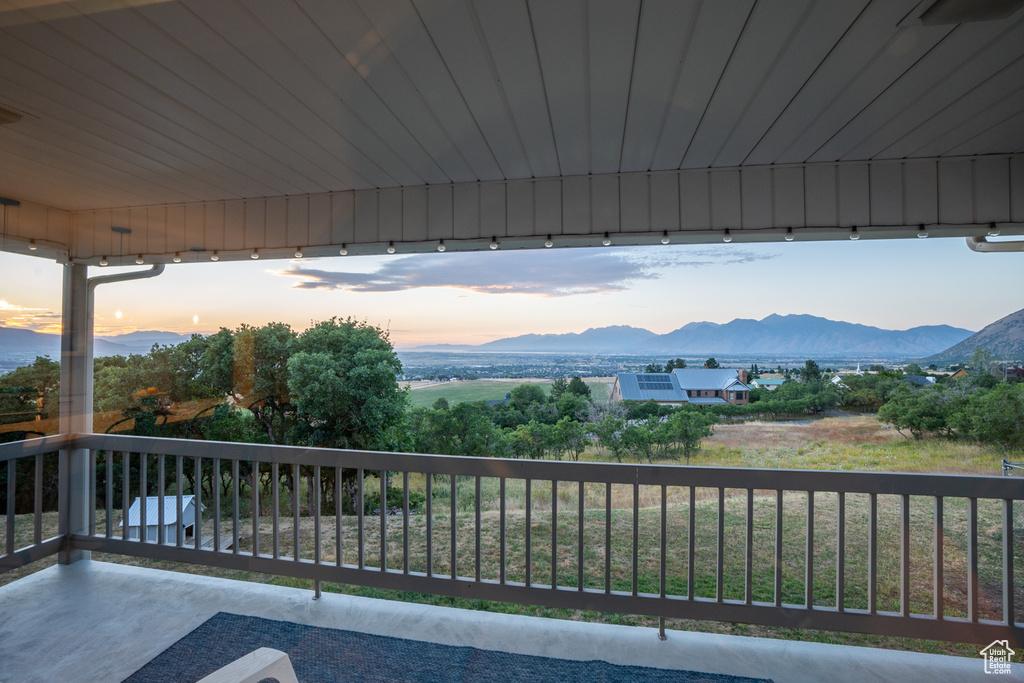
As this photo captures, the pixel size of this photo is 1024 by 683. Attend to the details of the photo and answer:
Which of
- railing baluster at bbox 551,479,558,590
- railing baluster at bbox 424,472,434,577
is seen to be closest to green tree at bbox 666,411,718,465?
railing baluster at bbox 551,479,558,590

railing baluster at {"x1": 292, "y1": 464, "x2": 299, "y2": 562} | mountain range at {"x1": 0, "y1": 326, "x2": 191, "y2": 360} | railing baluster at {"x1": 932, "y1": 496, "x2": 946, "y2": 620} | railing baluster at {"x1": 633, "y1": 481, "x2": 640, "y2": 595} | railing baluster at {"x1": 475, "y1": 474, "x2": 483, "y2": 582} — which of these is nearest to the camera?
mountain range at {"x1": 0, "y1": 326, "x2": 191, "y2": 360}

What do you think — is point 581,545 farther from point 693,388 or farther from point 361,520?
point 361,520

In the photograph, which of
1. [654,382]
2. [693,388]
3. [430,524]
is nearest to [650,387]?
[654,382]

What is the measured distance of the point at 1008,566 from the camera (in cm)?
189

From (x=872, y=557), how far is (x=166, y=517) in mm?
3803

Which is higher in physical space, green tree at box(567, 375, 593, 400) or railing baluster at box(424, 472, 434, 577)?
green tree at box(567, 375, 593, 400)

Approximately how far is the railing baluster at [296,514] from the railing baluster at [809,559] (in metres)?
2.58

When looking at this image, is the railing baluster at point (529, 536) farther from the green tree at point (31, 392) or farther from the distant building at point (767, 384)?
the green tree at point (31, 392)

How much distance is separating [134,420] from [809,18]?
3.76 meters

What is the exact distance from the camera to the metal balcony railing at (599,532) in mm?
1960

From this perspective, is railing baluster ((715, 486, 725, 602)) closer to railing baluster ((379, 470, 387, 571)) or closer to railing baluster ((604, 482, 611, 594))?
railing baluster ((604, 482, 611, 594))

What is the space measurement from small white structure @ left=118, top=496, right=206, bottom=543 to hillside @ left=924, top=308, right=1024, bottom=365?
4.18 meters

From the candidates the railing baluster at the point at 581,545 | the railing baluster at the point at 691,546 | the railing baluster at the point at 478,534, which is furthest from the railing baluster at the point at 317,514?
the railing baluster at the point at 691,546

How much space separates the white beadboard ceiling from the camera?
4.34 ft
